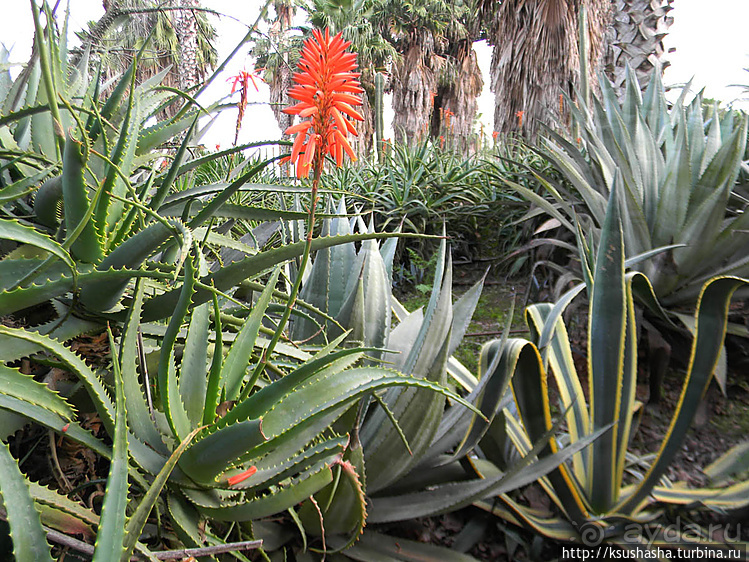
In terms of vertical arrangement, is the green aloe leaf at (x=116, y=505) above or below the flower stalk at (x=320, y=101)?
below

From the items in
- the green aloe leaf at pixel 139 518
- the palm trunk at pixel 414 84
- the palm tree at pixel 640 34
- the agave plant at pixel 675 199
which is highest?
the palm trunk at pixel 414 84

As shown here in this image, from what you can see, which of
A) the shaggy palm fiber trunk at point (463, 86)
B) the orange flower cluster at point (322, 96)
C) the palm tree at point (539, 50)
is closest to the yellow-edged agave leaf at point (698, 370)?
the orange flower cluster at point (322, 96)

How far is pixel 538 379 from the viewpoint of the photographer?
3.08 feet

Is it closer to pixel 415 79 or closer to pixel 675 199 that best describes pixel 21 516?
pixel 675 199

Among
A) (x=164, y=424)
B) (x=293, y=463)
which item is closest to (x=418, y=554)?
(x=293, y=463)

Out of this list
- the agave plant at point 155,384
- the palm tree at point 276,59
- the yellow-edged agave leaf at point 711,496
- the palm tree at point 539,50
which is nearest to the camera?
the agave plant at point 155,384

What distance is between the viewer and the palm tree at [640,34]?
10.1 feet

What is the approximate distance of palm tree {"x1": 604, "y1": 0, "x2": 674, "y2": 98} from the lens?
3.07 meters

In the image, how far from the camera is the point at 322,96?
575mm

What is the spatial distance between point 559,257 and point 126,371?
2288mm

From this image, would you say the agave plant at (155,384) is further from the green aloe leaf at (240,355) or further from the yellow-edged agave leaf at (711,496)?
the yellow-edged agave leaf at (711,496)

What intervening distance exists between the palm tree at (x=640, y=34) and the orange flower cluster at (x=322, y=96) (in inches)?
127

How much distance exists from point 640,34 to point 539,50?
3224mm

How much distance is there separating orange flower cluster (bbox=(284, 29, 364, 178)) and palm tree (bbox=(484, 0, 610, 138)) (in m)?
5.50
